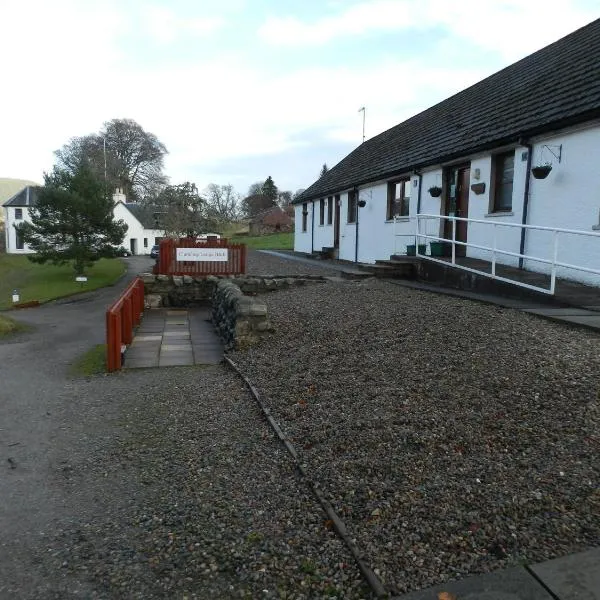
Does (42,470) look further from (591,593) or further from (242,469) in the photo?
(591,593)

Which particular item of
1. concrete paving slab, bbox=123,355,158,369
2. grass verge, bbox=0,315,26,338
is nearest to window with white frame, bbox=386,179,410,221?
concrete paving slab, bbox=123,355,158,369

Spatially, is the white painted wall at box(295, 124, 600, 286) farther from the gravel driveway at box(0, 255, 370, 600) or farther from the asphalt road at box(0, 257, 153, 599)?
the asphalt road at box(0, 257, 153, 599)

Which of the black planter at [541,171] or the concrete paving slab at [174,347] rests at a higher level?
the black planter at [541,171]

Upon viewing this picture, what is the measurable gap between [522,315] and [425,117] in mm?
14650

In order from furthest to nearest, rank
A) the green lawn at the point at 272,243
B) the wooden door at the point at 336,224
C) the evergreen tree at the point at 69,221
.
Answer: the green lawn at the point at 272,243, the evergreen tree at the point at 69,221, the wooden door at the point at 336,224

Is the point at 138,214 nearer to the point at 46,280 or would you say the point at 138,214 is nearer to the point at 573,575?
the point at 46,280

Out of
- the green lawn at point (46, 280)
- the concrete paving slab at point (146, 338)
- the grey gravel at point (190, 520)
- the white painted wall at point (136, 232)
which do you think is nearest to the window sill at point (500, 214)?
the concrete paving slab at point (146, 338)

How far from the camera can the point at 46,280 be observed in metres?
34.3

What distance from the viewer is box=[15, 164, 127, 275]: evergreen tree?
31.8 m

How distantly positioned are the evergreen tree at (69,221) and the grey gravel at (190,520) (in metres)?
29.6

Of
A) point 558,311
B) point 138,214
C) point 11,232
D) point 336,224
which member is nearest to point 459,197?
point 558,311

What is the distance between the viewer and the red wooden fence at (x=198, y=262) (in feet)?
49.1

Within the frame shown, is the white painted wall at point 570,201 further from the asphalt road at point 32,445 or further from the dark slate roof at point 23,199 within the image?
the dark slate roof at point 23,199

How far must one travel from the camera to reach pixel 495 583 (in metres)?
2.44
